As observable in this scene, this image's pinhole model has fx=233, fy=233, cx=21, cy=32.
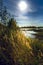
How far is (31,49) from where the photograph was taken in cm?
482

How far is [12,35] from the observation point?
464cm

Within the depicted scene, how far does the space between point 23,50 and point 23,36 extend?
1.15ft

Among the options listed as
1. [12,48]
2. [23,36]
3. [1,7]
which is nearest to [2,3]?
[1,7]

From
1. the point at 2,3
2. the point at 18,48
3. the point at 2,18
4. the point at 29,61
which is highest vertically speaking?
the point at 2,3

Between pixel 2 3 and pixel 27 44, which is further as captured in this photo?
pixel 2 3

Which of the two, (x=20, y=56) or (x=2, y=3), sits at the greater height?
(x=2, y=3)

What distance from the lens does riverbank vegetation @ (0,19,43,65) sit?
443cm

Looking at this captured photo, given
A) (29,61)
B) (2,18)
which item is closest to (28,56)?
(29,61)

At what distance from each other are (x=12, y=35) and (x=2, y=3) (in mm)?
1486

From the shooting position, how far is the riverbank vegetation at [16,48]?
4.43 m

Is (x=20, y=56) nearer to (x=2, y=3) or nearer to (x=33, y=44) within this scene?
(x=33, y=44)

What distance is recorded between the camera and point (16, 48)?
449 cm

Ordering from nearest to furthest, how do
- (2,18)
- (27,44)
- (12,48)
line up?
(12,48) → (27,44) → (2,18)

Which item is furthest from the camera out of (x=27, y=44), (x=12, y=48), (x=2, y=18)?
(x=2, y=18)
